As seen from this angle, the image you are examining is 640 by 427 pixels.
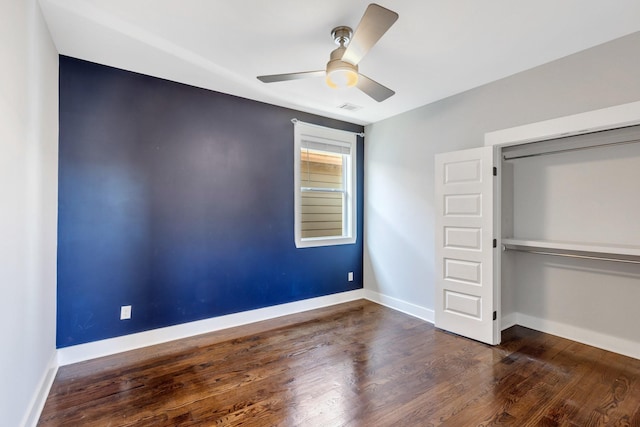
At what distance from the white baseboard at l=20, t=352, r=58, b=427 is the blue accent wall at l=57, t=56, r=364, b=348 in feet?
0.90

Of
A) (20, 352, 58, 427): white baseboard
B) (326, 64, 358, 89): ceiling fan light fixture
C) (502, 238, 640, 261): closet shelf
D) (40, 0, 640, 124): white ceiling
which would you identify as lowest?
(20, 352, 58, 427): white baseboard

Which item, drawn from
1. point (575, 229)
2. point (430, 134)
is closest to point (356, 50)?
point (430, 134)

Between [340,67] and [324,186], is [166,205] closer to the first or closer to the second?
[324,186]

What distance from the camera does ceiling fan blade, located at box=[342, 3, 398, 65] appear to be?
1.68m

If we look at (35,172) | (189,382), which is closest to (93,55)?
(35,172)

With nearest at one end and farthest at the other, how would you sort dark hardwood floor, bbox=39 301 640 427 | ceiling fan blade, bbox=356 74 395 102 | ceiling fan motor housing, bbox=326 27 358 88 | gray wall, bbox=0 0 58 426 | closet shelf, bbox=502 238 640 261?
1. gray wall, bbox=0 0 58 426
2. dark hardwood floor, bbox=39 301 640 427
3. ceiling fan motor housing, bbox=326 27 358 88
4. ceiling fan blade, bbox=356 74 395 102
5. closet shelf, bbox=502 238 640 261

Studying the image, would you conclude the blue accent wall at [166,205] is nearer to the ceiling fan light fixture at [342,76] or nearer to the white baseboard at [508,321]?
the ceiling fan light fixture at [342,76]

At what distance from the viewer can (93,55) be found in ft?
8.70

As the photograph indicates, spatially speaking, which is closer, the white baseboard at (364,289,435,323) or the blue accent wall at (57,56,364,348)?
the blue accent wall at (57,56,364,348)

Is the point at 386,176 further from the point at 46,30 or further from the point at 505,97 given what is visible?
the point at 46,30

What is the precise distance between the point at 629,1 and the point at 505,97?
1133 mm

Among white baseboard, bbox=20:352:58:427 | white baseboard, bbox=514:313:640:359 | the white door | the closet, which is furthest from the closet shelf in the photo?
white baseboard, bbox=20:352:58:427

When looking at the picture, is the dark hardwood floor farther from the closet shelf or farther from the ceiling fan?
the ceiling fan

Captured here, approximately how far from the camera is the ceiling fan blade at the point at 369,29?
5.51 ft
